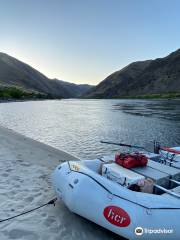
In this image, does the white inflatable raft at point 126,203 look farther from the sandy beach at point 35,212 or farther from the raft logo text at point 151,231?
the sandy beach at point 35,212

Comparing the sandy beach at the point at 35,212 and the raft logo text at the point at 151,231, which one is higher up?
the raft logo text at the point at 151,231

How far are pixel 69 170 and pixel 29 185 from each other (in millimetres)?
2626

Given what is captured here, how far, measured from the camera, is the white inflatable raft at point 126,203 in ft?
19.2

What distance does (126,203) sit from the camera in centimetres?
613

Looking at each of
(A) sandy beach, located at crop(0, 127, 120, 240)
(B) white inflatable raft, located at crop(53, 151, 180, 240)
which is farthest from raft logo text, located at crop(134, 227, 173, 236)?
(A) sandy beach, located at crop(0, 127, 120, 240)

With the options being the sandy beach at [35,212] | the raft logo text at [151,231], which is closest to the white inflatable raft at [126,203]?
the raft logo text at [151,231]

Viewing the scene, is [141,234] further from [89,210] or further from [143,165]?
[143,165]

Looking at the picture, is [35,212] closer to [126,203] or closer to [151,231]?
[126,203]

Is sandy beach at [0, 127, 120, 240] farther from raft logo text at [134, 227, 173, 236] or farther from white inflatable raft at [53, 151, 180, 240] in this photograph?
raft logo text at [134, 227, 173, 236]

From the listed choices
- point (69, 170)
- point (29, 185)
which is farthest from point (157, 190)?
point (29, 185)

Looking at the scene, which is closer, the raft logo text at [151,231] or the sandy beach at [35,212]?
the raft logo text at [151,231]

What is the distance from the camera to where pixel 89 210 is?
21.5ft

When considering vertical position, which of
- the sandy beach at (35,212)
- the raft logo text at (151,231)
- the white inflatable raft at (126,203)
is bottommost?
the sandy beach at (35,212)

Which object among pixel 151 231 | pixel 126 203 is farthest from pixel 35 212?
pixel 151 231
